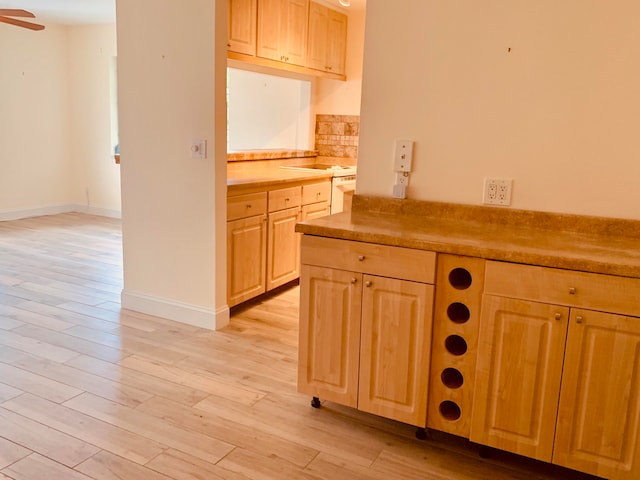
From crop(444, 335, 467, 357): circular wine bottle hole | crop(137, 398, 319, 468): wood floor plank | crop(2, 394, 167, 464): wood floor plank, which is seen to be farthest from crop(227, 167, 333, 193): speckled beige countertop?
crop(444, 335, 467, 357): circular wine bottle hole

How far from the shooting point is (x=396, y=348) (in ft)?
7.36

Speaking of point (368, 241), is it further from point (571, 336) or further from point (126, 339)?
point (126, 339)

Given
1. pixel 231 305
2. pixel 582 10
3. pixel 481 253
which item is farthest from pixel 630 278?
pixel 231 305

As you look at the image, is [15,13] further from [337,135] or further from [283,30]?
[337,135]

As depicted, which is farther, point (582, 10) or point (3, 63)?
point (3, 63)

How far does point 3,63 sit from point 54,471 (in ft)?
19.5

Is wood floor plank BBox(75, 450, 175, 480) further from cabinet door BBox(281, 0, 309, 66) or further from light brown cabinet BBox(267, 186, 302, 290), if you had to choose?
cabinet door BBox(281, 0, 309, 66)

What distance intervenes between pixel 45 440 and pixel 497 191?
215cm

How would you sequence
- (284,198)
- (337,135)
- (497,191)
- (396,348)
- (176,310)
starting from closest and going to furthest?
(396,348), (497,191), (176,310), (284,198), (337,135)

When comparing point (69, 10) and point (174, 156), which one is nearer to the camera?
point (174, 156)

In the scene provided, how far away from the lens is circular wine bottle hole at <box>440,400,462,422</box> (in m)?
2.23

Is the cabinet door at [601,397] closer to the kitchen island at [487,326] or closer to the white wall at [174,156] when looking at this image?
the kitchen island at [487,326]

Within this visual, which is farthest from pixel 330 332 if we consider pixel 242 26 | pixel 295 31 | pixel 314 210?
pixel 295 31

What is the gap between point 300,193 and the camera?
4230 millimetres
